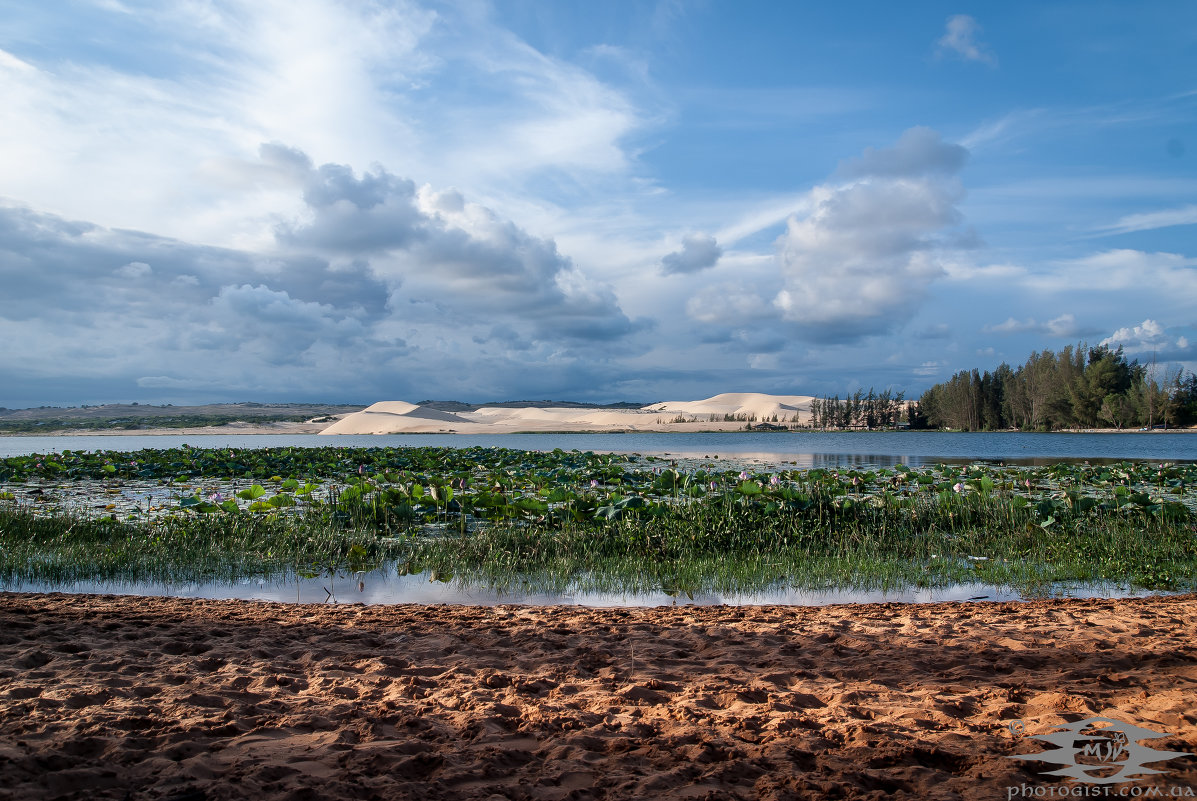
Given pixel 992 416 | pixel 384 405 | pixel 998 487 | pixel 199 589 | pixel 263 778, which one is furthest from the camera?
pixel 384 405

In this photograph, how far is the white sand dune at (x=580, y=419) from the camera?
254 ft

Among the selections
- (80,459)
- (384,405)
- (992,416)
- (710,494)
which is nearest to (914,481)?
(710,494)

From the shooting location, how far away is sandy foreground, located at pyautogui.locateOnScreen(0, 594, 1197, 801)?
2.74 metres

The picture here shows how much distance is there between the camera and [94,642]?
4637 millimetres

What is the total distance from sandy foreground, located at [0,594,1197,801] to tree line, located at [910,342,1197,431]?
249 feet

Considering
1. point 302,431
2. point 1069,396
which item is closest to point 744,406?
point 1069,396

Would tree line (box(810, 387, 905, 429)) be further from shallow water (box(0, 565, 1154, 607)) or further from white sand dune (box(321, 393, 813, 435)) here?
shallow water (box(0, 565, 1154, 607))

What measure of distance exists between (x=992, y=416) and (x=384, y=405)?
84.3 meters

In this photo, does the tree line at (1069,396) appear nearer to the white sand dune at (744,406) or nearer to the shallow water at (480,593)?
the white sand dune at (744,406)

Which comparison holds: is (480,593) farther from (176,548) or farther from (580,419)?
(580,419)

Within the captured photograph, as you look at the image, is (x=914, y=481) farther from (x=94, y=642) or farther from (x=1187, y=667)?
(x=94, y=642)

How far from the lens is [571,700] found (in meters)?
3.68

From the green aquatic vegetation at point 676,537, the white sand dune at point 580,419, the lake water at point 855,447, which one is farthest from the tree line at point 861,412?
the green aquatic vegetation at point 676,537

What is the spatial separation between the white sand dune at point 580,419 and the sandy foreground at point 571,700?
6991 centimetres
